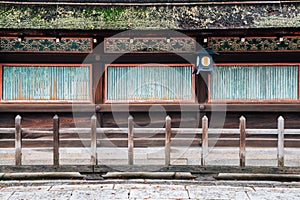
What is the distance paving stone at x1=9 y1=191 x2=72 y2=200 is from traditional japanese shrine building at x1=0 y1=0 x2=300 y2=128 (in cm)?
421

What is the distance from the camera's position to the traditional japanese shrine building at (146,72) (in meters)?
11.4

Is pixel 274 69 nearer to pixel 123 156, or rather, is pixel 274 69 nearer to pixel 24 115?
pixel 123 156

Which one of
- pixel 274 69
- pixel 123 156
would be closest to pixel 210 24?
pixel 274 69

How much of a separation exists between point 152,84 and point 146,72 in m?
0.44

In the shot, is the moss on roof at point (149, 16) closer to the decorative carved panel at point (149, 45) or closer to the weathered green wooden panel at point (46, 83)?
the decorative carved panel at point (149, 45)

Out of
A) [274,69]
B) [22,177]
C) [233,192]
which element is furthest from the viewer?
[274,69]

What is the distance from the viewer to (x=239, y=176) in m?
8.80

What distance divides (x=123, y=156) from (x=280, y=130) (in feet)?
15.0

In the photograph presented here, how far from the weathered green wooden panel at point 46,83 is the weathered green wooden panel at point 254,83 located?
14.0ft

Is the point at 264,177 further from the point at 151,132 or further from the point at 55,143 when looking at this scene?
the point at 55,143

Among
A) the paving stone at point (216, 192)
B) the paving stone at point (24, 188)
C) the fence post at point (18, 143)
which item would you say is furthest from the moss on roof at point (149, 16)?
the paving stone at point (216, 192)

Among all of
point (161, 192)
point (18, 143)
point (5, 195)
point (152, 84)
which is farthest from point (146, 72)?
point (5, 195)

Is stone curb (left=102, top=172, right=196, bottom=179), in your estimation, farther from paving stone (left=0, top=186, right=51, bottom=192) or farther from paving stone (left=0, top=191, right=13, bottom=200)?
paving stone (left=0, top=191, right=13, bottom=200)

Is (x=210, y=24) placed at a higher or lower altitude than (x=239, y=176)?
higher
